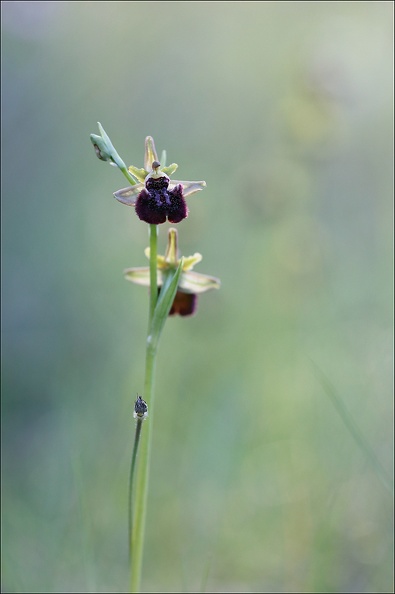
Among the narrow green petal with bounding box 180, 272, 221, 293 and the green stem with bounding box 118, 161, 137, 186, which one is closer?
the green stem with bounding box 118, 161, 137, 186

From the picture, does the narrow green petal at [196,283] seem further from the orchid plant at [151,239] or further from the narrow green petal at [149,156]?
the narrow green petal at [149,156]

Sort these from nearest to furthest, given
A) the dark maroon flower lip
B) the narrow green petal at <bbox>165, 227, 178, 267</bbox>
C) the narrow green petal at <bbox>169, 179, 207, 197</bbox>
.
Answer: the narrow green petal at <bbox>169, 179, 207, 197</bbox>
the narrow green petal at <bbox>165, 227, 178, 267</bbox>
the dark maroon flower lip

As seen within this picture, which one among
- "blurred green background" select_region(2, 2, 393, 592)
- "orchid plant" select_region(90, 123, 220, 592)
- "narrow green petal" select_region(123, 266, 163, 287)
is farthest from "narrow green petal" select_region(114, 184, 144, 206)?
"blurred green background" select_region(2, 2, 393, 592)

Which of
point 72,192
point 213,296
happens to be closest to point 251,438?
point 213,296

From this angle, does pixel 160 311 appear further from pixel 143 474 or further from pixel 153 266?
pixel 143 474

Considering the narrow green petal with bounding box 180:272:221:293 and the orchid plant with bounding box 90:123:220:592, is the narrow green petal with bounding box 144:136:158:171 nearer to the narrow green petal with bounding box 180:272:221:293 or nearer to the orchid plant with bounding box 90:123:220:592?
the orchid plant with bounding box 90:123:220:592

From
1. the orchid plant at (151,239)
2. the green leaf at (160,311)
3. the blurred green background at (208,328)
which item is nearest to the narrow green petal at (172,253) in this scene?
the orchid plant at (151,239)

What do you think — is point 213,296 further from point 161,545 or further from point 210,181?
point 210,181
